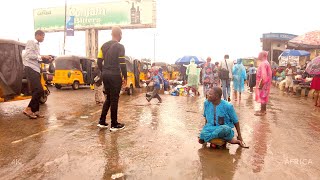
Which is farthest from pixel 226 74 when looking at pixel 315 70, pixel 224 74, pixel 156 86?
pixel 315 70

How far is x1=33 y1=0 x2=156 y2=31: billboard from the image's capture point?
108 ft

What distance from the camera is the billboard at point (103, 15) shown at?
108 feet

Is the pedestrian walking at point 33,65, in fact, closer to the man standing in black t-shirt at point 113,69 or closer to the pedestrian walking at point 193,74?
the man standing in black t-shirt at point 113,69

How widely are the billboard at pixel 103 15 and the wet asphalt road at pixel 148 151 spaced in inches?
1100

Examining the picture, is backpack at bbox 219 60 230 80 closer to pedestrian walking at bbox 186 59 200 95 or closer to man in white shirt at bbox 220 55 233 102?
man in white shirt at bbox 220 55 233 102

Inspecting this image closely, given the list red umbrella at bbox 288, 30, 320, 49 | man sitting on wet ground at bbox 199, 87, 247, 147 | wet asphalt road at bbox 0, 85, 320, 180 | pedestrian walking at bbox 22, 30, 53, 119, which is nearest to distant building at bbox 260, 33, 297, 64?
red umbrella at bbox 288, 30, 320, 49

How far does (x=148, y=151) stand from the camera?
4141 mm

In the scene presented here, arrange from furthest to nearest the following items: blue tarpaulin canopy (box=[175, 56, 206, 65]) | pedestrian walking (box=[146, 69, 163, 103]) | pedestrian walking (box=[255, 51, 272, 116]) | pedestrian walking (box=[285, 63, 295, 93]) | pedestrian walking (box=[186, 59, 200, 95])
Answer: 1. blue tarpaulin canopy (box=[175, 56, 206, 65])
2. pedestrian walking (box=[285, 63, 295, 93])
3. pedestrian walking (box=[186, 59, 200, 95])
4. pedestrian walking (box=[146, 69, 163, 103])
5. pedestrian walking (box=[255, 51, 272, 116])

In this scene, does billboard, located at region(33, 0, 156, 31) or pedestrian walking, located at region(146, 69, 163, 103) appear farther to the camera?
billboard, located at region(33, 0, 156, 31)

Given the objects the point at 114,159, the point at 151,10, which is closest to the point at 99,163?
the point at 114,159

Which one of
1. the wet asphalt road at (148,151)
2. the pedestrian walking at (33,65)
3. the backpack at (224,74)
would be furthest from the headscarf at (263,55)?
the pedestrian walking at (33,65)

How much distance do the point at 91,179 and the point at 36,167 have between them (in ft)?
2.70

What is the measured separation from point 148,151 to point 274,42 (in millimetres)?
34105

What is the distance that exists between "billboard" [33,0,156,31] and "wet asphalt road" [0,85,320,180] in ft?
91.6
